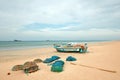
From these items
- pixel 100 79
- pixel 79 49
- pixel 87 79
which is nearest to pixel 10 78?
pixel 87 79

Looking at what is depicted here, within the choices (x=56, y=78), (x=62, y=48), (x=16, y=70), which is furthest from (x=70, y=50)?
(x=56, y=78)

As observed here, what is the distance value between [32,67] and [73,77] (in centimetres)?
254

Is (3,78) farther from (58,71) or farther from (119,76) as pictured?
(119,76)

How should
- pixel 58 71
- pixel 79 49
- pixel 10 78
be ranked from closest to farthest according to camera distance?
pixel 10 78 → pixel 58 71 → pixel 79 49

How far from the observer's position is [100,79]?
20.4 ft

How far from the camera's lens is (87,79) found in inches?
247

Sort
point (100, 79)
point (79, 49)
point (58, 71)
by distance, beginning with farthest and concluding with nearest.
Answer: point (79, 49) < point (58, 71) < point (100, 79)

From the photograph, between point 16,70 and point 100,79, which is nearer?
point 100,79

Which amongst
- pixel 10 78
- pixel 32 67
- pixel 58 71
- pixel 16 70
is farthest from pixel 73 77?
pixel 16 70

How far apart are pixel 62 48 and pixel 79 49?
9.39 feet

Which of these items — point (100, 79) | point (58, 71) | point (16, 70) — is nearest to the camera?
point (100, 79)

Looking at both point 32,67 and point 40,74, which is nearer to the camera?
point 40,74

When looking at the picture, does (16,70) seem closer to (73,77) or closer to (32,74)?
(32,74)

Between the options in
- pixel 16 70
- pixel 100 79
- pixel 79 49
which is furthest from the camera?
pixel 79 49
